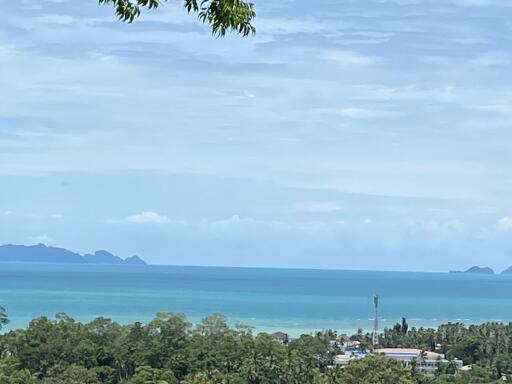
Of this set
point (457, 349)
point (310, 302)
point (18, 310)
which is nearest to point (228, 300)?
point (310, 302)

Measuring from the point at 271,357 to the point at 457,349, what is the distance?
40.3 ft

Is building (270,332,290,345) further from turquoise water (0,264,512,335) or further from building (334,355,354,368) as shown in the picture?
turquoise water (0,264,512,335)

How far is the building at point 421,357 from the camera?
1346 inches

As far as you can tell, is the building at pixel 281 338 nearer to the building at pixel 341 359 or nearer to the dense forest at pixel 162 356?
the building at pixel 341 359

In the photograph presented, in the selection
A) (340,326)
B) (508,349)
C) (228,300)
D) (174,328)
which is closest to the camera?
(174,328)

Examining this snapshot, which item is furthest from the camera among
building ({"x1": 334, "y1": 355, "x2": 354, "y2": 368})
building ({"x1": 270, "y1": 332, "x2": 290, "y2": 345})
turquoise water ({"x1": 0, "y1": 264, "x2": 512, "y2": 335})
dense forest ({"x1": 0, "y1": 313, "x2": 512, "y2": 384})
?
turquoise water ({"x1": 0, "y1": 264, "x2": 512, "y2": 335})

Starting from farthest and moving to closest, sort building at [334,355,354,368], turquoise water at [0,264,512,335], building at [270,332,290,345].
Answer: turquoise water at [0,264,512,335] < building at [270,332,290,345] < building at [334,355,354,368]

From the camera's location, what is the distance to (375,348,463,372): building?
112 ft

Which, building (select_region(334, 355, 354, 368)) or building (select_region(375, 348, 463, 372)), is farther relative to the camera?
building (select_region(375, 348, 463, 372))

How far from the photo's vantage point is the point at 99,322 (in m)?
29.3

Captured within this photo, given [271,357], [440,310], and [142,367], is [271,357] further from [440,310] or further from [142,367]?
[440,310]

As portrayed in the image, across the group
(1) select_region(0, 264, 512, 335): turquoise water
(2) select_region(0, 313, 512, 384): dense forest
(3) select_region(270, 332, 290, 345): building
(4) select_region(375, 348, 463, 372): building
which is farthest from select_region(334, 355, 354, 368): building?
(1) select_region(0, 264, 512, 335): turquoise water

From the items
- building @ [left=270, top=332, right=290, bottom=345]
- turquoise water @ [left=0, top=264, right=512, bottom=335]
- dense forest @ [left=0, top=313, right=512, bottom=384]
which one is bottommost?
dense forest @ [left=0, top=313, right=512, bottom=384]

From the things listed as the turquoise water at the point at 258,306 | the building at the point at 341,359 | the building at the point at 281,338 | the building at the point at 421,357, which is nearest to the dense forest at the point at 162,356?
the building at the point at 341,359
